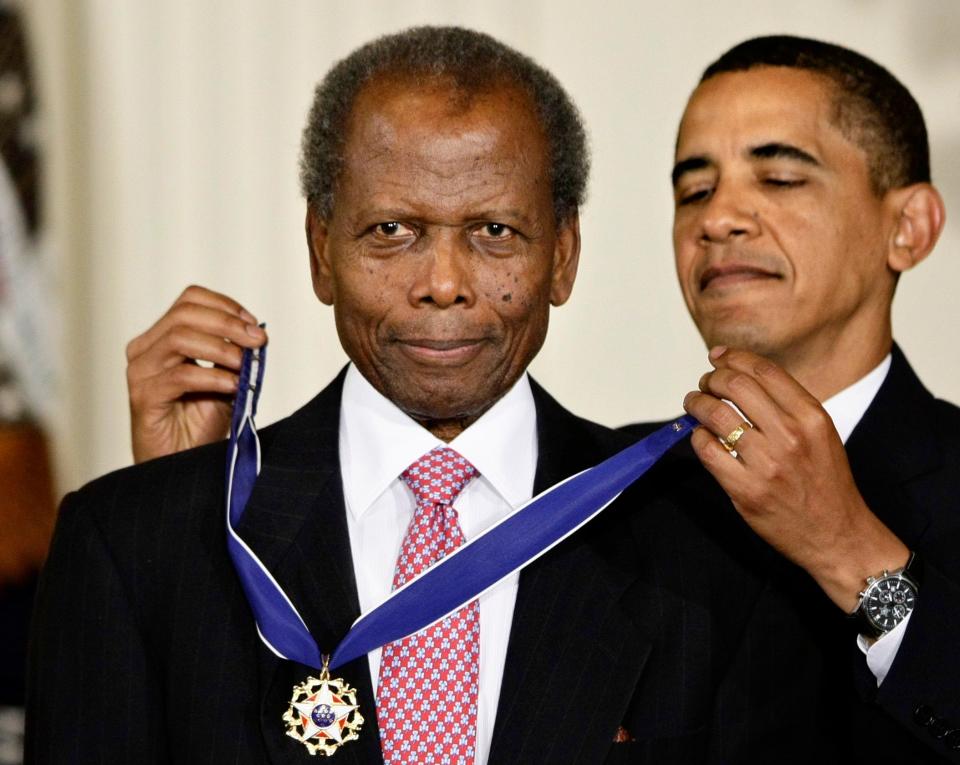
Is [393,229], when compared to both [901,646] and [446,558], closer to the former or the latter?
[446,558]

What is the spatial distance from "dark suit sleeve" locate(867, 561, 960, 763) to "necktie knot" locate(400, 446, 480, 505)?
606 mm

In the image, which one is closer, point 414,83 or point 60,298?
point 414,83

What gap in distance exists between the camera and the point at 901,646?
6.93 ft

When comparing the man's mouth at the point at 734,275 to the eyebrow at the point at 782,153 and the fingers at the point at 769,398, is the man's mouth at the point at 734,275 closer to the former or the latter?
the eyebrow at the point at 782,153

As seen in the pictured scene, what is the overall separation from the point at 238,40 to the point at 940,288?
1879 millimetres

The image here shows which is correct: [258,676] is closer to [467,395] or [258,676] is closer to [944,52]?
[467,395]

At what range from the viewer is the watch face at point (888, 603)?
2102 millimetres

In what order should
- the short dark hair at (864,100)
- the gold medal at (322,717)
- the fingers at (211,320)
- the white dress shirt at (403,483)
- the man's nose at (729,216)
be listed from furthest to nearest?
the short dark hair at (864,100) → the man's nose at (729,216) → the fingers at (211,320) → the white dress shirt at (403,483) → the gold medal at (322,717)

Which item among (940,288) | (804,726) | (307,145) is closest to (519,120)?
(307,145)

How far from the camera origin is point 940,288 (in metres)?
4.22

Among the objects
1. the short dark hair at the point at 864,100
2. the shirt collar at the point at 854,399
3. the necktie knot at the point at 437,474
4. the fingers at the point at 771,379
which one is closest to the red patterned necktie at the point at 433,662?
the necktie knot at the point at 437,474

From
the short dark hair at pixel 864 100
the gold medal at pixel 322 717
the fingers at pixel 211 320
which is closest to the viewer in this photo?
the gold medal at pixel 322 717

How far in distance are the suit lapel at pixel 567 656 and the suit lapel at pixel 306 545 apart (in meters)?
0.17

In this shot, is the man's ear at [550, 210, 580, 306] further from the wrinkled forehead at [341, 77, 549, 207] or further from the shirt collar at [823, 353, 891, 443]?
the shirt collar at [823, 353, 891, 443]
